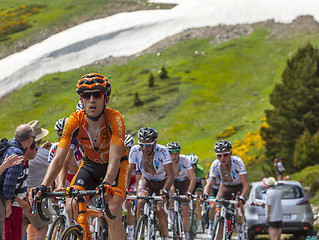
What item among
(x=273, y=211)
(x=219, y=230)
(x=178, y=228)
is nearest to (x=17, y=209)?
(x=219, y=230)

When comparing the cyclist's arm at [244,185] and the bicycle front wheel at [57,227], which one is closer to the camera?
the bicycle front wheel at [57,227]

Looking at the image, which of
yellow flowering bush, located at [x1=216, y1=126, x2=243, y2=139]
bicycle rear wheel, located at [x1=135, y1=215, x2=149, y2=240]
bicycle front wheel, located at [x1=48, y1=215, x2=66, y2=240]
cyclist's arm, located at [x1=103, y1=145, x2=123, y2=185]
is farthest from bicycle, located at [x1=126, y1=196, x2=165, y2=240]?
yellow flowering bush, located at [x1=216, y1=126, x2=243, y2=139]

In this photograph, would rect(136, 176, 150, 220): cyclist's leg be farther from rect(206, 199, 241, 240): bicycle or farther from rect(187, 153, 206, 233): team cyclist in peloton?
rect(187, 153, 206, 233): team cyclist in peloton

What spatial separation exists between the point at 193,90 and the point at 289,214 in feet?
272

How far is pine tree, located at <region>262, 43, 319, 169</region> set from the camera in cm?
5169

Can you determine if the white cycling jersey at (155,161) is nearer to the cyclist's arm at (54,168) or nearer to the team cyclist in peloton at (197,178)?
the cyclist's arm at (54,168)

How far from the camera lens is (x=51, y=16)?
100188mm

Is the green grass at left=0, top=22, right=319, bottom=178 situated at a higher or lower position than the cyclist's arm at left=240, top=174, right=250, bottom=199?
higher

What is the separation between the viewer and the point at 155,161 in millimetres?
11375

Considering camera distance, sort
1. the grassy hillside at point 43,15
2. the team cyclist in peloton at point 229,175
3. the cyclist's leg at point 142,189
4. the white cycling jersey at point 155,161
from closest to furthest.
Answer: the cyclist's leg at point 142,189 → the white cycling jersey at point 155,161 → the team cyclist in peloton at point 229,175 → the grassy hillside at point 43,15

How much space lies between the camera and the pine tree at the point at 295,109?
51.7 metres

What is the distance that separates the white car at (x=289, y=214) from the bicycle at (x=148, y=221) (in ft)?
26.1

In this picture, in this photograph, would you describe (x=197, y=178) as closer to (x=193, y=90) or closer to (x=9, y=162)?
(x=9, y=162)

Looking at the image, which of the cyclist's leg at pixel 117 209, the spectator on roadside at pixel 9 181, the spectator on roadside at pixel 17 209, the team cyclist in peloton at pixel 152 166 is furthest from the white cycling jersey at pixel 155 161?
the cyclist's leg at pixel 117 209
